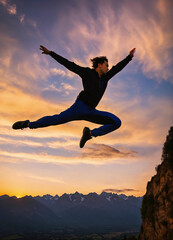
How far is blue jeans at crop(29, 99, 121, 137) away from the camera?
532cm

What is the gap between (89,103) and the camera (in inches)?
208

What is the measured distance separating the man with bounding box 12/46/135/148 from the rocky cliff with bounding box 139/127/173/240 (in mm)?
58551

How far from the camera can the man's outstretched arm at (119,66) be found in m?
5.46

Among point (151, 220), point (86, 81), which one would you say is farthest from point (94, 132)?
point (151, 220)

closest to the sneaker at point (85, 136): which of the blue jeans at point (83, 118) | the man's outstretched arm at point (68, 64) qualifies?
the blue jeans at point (83, 118)

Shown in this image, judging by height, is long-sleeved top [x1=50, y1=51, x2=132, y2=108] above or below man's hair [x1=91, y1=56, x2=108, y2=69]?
below

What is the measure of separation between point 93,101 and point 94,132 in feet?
2.78

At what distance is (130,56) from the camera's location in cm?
586

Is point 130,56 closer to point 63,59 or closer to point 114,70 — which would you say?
point 114,70

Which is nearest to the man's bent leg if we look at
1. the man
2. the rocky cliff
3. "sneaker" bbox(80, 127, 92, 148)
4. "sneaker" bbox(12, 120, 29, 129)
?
the man

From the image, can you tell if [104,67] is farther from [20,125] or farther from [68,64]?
[20,125]

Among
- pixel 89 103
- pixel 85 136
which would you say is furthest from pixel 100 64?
pixel 85 136

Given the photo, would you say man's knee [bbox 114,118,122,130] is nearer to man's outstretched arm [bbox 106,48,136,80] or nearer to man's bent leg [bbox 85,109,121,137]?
man's bent leg [bbox 85,109,121,137]

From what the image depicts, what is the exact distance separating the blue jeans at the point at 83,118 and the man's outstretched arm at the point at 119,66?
3.30 ft
